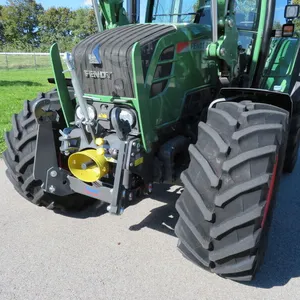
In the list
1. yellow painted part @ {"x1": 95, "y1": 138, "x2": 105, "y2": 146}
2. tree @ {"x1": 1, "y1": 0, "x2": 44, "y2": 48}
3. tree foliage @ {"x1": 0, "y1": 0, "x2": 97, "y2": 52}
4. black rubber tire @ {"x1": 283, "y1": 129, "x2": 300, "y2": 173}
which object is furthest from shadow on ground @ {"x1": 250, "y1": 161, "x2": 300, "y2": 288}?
tree @ {"x1": 1, "y1": 0, "x2": 44, "y2": 48}

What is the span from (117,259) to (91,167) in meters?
0.83

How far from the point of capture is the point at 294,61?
4.27 meters

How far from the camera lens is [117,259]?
3092mm

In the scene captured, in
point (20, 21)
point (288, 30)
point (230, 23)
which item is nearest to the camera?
point (230, 23)

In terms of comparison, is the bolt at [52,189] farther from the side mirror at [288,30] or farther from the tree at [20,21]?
the tree at [20,21]

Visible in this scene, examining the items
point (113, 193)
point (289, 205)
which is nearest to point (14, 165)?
point (113, 193)

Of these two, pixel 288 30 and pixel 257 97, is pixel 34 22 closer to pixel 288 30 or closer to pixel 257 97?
pixel 288 30

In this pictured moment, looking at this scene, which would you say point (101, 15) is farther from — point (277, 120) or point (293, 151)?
point (293, 151)

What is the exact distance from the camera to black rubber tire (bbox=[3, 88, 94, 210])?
3473 mm

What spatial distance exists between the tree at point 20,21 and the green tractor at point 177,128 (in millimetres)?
57535

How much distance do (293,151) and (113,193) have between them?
2.91 m

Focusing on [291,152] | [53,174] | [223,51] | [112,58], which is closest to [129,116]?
[112,58]

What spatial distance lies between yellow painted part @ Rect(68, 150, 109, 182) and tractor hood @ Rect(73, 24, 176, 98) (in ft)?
1.69

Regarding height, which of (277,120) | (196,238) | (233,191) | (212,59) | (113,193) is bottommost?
(196,238)
